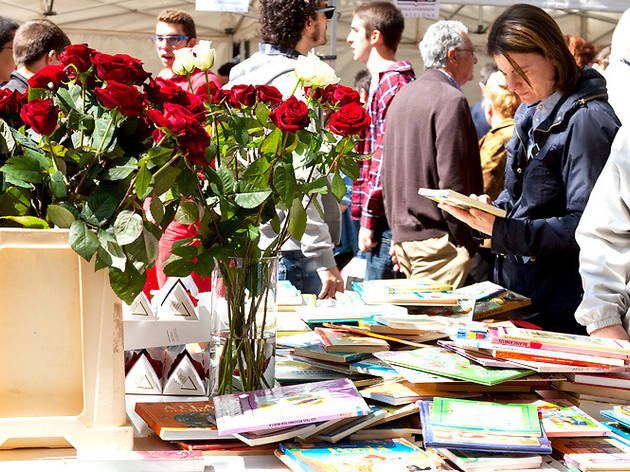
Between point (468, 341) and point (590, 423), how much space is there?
23cm

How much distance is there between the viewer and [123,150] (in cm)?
101

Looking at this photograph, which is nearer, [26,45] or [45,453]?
[45,453]

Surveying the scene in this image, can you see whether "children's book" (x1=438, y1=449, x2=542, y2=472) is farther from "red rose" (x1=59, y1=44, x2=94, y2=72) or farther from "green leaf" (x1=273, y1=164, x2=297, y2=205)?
"red rose" (x1=59, y1=44, x2=94, y2=72)

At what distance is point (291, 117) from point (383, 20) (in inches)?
102

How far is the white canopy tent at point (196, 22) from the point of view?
18.4 feet

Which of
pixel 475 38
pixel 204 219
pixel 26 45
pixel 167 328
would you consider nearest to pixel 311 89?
pixel 204 219

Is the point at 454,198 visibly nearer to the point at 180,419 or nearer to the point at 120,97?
the point at 180,419

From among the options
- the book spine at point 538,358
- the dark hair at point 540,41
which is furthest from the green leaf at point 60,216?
the dark hair at point 540,41

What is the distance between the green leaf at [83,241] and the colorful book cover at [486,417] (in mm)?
532

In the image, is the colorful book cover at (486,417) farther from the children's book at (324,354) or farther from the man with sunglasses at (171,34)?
the man with sunglasses at (171,34)

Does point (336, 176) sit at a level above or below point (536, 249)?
above

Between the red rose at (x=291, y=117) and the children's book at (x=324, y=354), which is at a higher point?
the red rose at (x=291, y=117)

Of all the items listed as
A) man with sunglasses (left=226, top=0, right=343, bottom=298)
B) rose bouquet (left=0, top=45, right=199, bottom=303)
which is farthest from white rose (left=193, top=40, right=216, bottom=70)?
man with sunglasses (left=226, top=0, right=343, bottom=298)

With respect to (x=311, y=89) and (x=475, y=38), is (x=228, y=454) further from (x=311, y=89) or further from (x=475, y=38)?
(x=475, y=38)
